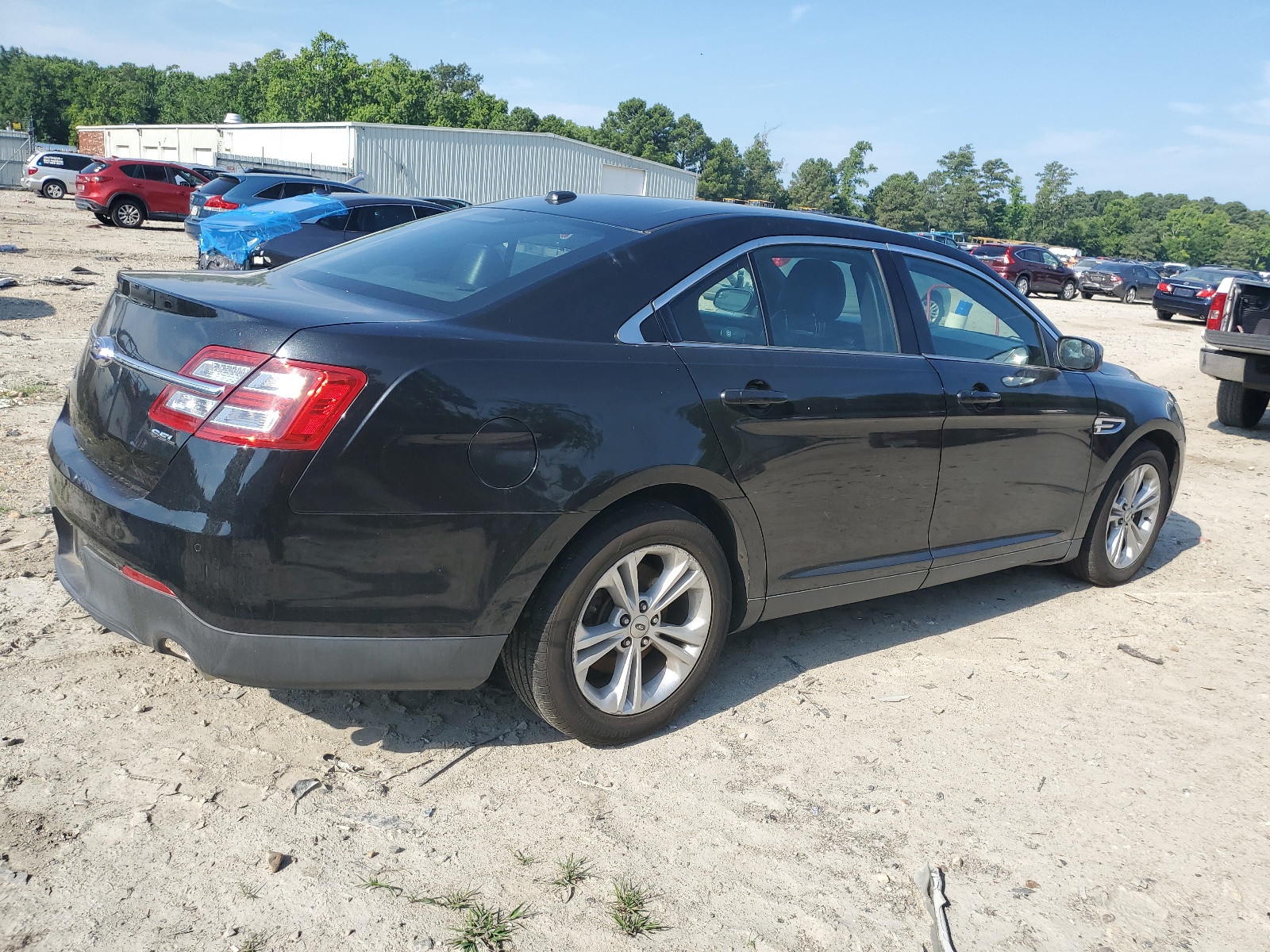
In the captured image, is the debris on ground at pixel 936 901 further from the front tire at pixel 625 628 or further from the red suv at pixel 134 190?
the red suv at pixel 134 190

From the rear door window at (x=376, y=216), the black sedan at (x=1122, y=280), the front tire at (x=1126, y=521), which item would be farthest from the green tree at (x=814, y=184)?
the front tire at (x=1126, y=521)

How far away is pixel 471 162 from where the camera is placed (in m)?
44.1

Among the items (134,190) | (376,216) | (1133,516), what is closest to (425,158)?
(134,190)

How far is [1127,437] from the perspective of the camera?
4984mm

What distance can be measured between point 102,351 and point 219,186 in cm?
1825

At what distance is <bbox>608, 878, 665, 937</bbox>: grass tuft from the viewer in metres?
2.46

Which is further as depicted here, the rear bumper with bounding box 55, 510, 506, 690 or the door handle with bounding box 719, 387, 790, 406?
the door handle with bounding box 719, 387, 790, 406

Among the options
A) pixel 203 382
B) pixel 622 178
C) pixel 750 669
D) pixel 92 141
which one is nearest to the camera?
pixel 203 382

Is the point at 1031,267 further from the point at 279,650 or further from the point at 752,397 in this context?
the point at 279,650

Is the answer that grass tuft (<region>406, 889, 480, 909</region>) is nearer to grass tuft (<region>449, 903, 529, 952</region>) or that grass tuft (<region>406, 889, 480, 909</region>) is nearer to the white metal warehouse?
grass tuft (<region>449, 903, 529, 952</region>)

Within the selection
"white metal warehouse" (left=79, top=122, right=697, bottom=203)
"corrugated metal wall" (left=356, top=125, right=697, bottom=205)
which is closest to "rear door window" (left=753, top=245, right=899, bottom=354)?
"white metal warehouse" (left=79, top=122, right=697, bottom=203)

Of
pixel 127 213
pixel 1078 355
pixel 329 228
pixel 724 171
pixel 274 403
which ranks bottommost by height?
pixel 274 403

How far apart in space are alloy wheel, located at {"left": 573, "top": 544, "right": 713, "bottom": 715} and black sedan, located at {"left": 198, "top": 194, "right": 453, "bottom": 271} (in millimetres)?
8731

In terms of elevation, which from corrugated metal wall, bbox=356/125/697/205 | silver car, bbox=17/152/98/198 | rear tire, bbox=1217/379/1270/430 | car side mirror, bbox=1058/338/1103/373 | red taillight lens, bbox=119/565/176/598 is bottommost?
red taillight lens, bbox=119/565/176/598
